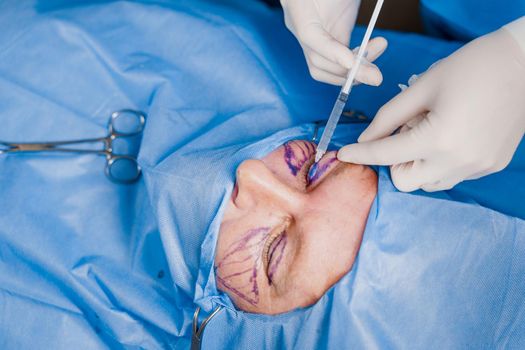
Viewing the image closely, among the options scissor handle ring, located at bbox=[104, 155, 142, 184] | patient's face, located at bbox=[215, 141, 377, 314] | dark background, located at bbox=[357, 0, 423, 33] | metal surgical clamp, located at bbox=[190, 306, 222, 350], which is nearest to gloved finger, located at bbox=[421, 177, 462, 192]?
patient's face, located at bbox=[215, 141, 377, 314]

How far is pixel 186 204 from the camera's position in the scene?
1110mm

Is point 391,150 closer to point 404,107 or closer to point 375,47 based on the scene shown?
point 404,107

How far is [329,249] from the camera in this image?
0.96m

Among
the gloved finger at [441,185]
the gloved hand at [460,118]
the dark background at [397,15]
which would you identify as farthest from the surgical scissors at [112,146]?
the dark background at [397,15]

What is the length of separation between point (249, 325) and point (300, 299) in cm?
15

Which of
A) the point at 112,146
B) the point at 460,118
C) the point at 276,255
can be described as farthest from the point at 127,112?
the point at 460,118

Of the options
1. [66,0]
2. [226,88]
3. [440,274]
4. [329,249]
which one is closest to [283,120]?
[226,88]

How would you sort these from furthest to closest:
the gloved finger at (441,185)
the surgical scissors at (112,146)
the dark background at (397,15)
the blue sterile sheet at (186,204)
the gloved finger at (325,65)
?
the dark background at (397,15)
the surgical scissors at (112,146)
the gloved finger at (325,65)
the gloved finger at (441,185)
the blue sterile sheet at (186,204)

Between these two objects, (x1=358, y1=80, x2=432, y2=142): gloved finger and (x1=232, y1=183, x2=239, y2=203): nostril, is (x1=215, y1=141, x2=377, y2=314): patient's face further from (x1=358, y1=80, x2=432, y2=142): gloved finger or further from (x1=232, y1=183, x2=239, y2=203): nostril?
(x1=358, y1=80, x2=432, y2=142): gloved finger

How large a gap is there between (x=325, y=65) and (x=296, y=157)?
26 centimetres

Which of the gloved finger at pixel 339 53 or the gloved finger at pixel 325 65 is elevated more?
the gloved finger at pixel 339 53

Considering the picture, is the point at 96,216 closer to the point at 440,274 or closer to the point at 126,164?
the point at 126,164

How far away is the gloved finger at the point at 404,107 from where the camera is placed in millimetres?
1020

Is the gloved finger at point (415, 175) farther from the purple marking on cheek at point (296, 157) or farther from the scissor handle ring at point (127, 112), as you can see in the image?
the scissor handle ring at point (127, 112)
